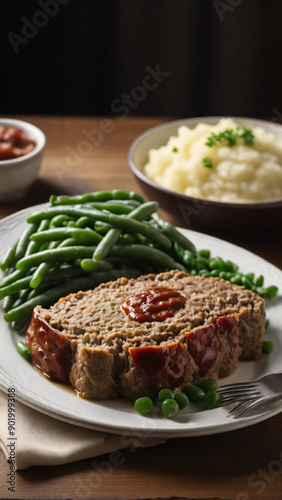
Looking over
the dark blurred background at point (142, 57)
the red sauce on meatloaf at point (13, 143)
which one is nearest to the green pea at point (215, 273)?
the red sauce on meatloaf at point (13, 143)

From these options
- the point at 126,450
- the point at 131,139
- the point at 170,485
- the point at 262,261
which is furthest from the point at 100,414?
the point at 131,139

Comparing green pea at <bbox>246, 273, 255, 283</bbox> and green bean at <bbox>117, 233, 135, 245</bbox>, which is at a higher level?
green bean at <bbox>117, 233, 135, 245</bbox>

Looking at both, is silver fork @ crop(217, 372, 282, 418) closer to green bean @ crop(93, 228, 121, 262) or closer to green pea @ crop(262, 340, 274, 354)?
green pea @ crop(262, 340, 274, 354)

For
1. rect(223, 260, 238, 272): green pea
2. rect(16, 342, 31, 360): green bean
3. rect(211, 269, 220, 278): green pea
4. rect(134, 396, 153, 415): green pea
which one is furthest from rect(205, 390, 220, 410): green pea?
rect(223, 260, 238, 272): green pea

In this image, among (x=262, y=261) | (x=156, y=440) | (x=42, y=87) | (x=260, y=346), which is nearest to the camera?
(x=156, y=440)

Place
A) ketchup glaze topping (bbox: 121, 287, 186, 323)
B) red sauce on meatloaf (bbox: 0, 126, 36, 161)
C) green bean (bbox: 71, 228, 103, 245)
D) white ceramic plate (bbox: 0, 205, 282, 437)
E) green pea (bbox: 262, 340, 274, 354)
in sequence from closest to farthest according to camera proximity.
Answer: white ceramic plate (bbox: 0, 205, 282, 437)
ketchup glaze topping (bbox: 121, 287, 186, 323)
green pea (bbox: 262, 340, 274, 354)
green bean (bbox: 71, 228, 103, 245)
red sauce on meatloaf (bbox: 0, 126, 36, 161)

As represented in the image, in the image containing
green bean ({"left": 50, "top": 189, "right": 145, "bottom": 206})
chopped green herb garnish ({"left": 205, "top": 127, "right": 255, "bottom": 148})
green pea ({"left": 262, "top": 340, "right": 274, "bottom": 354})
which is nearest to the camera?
green pea ({"left": 262, "top": 340, "right": 274, "bottom": 354})

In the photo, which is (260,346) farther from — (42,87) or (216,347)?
(42,87)

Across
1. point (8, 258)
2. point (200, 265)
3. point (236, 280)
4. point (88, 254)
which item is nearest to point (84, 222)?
point (88, 254)
